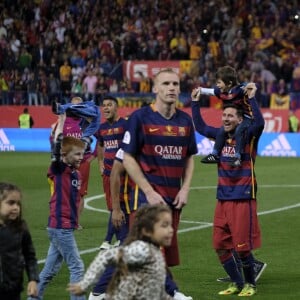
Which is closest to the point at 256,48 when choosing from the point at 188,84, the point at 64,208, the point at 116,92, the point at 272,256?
the point at 188,84

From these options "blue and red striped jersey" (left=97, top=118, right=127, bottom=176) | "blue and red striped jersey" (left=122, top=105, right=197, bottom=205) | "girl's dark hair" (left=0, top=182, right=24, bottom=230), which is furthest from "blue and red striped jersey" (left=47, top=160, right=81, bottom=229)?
"blue and red striped jersey" (left=97, top=118, right=127, bottom=176)

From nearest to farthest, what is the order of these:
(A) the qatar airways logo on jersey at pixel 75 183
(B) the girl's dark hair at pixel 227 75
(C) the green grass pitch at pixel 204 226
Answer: (A) the qatar airways logo on jersey at pixel 75 183
(B) the girl's dark hair at pixel 227 75
(C) the green grass pitch at pixel 204 226

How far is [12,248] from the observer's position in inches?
297

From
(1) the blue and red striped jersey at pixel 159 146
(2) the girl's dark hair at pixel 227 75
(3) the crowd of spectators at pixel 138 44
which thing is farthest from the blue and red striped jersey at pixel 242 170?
(3) the crowd of spectators at pixel 138 44

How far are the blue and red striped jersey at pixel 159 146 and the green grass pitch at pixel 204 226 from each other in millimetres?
2123

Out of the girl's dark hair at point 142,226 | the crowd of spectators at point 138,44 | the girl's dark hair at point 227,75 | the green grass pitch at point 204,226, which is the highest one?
the girl's dark hair at point 227,75

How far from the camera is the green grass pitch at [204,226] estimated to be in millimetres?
11688

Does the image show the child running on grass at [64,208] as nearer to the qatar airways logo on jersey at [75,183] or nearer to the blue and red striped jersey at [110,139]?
the qatar airways logo on jersey at [75,183]

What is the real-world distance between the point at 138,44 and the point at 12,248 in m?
33.1

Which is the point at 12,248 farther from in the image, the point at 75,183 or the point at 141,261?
the point at 75,183

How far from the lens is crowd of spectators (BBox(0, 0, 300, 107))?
1471 inches

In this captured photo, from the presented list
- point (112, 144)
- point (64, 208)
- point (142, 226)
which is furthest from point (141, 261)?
point (112, 144)

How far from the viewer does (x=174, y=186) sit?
930cm

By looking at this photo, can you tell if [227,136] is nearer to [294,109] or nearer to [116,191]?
[116,191]
